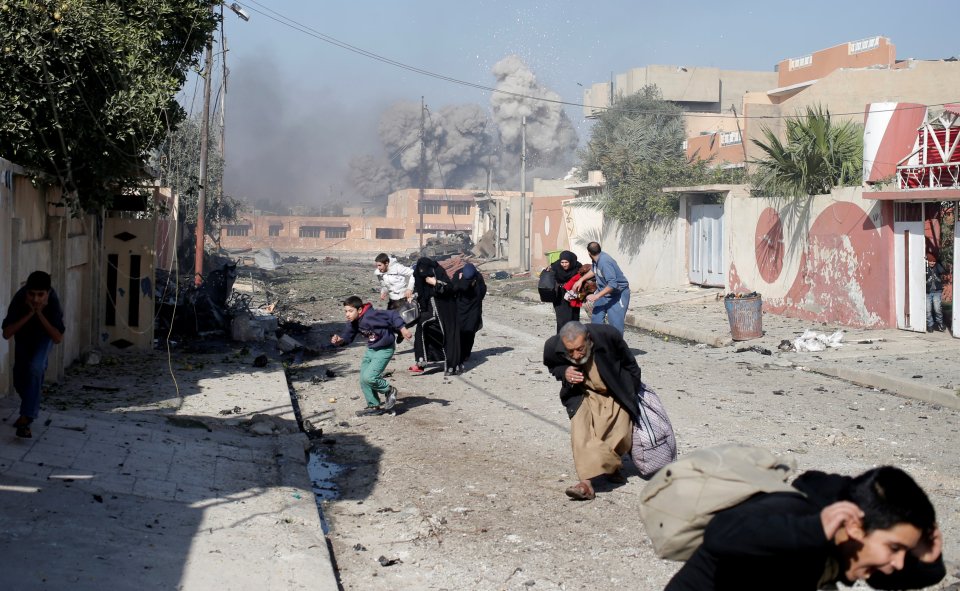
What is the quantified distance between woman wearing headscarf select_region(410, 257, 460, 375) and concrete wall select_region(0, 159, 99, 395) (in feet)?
14.7

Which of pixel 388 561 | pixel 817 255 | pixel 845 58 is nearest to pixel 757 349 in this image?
pixel 817 255

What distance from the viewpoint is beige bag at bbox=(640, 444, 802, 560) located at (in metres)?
2.63

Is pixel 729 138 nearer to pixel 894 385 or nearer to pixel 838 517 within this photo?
pixel 894 385

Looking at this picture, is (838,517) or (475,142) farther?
(475,142)

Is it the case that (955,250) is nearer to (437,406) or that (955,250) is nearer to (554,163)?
(437,406)

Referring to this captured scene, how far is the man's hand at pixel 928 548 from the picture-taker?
2.40 meters

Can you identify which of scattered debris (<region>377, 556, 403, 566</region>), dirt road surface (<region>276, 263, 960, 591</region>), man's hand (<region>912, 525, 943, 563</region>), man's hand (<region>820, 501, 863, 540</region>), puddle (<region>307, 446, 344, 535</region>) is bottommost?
puddle (<region>307, 446, 344, 535</region>)

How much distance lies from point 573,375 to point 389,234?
7475 cm

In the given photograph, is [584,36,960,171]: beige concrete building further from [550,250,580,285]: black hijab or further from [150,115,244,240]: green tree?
[150,115,244,240]: green tree

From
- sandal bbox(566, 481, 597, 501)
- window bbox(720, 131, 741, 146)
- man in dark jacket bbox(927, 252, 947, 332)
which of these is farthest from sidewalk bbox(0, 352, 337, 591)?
window bbox(720, 131, 741, 146)

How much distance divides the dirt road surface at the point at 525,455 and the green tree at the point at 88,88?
3628 mm

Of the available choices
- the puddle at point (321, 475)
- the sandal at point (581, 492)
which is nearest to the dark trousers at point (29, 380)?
the puddle at point (321, 475)

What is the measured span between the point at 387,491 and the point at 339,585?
6.56ft

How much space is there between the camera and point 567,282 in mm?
13539
